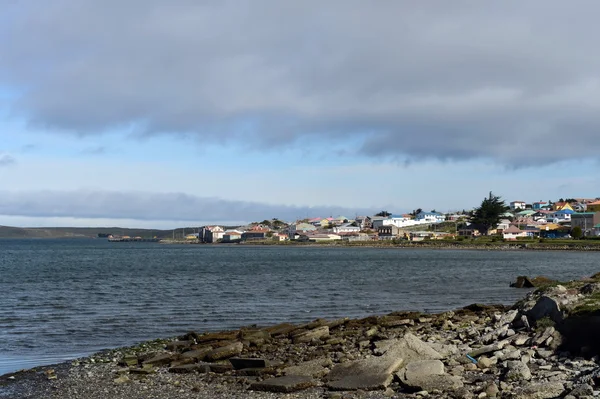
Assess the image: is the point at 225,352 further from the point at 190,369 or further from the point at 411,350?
the point at 411,350

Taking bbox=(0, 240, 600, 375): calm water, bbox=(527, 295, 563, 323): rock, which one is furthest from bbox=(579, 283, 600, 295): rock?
bbox=(0, 240, 600, 375): calm water

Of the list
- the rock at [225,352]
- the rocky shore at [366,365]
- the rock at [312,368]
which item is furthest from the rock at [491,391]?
the rock at [225,352]

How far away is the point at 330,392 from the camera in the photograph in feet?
44.8

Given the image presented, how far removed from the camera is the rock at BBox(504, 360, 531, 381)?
43.2ft

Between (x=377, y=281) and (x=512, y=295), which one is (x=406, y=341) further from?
(x=377, y=281)

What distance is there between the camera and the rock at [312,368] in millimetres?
14995

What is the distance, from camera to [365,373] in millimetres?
14281

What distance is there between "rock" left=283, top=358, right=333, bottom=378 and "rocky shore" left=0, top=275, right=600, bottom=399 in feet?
0.08

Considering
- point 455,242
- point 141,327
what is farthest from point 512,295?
point 455,242

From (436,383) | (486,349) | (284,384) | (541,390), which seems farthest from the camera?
(486,349)

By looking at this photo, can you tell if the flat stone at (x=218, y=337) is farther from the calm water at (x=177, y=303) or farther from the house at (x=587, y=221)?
the house at (x=587, y=221)

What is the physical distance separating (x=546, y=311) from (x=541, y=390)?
5921mm

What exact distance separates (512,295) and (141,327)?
22651mm

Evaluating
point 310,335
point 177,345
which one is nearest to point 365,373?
point 310,335
